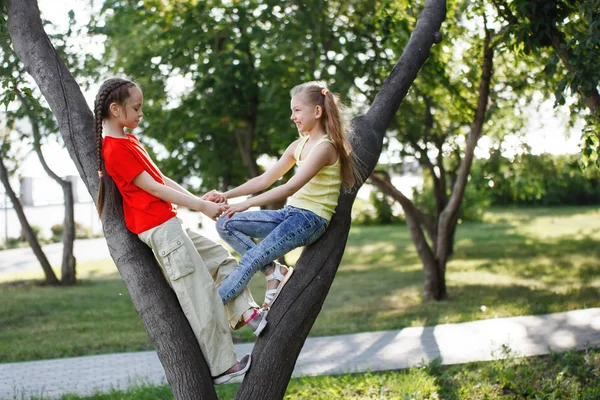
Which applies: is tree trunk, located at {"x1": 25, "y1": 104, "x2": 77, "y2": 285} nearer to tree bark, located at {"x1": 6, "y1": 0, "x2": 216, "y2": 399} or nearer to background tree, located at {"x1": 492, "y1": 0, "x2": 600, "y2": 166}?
background tree, located at {"x1": 492, "y1": 0, "x2": 600, "y2": 166}

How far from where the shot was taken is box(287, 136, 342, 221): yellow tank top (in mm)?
4402

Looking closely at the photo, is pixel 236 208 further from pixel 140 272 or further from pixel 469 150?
pixel 469 150

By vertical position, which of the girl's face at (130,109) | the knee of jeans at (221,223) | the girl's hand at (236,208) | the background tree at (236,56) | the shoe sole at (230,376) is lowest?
the shoe sole at (230,376)

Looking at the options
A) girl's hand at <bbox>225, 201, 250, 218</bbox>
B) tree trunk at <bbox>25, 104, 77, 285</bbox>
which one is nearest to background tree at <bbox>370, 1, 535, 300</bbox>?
girl's hand at <bbox>225, 201, 250, 218</bbox>

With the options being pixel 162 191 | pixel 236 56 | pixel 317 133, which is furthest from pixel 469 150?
pixel 162 191

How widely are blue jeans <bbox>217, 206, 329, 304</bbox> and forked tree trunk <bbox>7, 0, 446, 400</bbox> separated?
136 millimetres

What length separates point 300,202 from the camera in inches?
175

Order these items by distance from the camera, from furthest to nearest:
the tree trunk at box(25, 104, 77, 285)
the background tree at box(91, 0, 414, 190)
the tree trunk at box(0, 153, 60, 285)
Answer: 1. the tree trunk at box(25, 104, 77, 285)
2. the tree trunk at box(0, 153, 60, 285)
3. the background tree at box(91, 0, 414, 190)

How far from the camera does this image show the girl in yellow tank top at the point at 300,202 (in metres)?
4.31

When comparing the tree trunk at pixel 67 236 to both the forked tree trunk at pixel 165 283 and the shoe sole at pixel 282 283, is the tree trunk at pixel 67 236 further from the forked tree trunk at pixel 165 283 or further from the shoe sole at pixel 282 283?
the shoe sole at pixel 282 283

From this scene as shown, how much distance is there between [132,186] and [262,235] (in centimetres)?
92

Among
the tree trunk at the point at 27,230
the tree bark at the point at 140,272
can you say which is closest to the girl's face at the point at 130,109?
the tree bark at the point at 140,272

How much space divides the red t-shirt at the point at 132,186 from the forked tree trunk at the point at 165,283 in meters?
0.10

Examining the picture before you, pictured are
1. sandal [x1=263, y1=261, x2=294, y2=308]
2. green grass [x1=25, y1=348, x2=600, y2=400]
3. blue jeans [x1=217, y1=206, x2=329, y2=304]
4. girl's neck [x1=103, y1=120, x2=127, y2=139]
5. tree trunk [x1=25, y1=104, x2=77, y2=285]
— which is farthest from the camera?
tree trunk [x1=25, y1=104, x2=77, y2=285]
